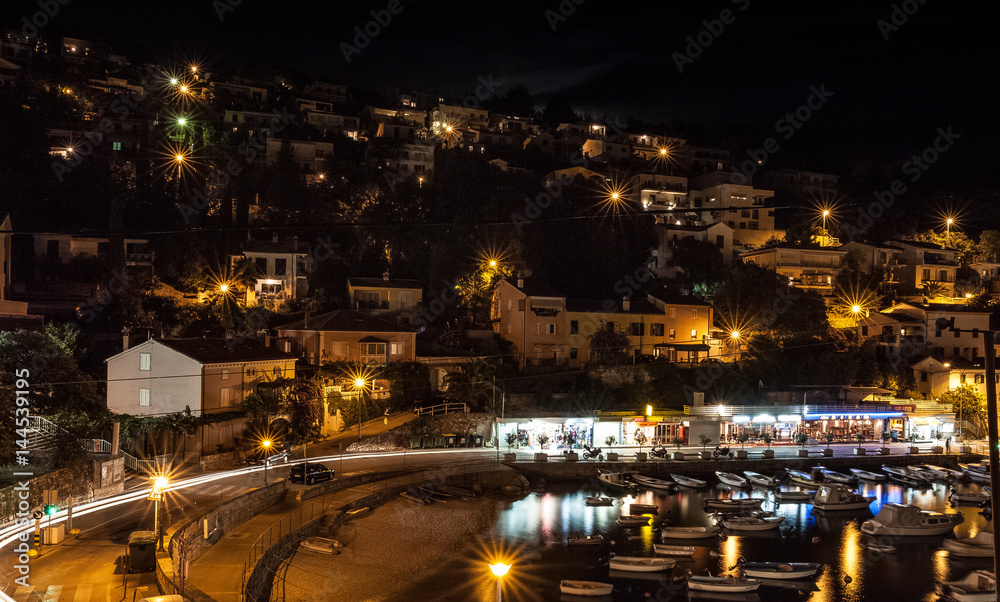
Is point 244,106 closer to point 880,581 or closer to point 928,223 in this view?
point 880,581

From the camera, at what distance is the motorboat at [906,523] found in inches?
958

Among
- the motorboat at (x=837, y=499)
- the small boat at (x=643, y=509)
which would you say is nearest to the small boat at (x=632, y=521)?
the small boat at (x=643, y=509)

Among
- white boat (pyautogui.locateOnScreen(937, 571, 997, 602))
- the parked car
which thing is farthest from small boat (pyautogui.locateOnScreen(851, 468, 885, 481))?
the parked car

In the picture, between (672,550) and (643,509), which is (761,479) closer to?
(643,509)

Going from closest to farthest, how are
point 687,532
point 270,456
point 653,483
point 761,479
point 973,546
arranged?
point 973,546, point 687,532, point 270,456, point 653,483, point 761,479

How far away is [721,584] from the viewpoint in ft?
A: 62.1

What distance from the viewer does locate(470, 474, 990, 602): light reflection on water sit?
64.4 ft

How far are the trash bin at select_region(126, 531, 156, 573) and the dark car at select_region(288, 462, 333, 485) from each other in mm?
10619

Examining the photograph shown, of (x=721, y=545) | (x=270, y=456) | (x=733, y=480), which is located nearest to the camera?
(x=721, y=545)

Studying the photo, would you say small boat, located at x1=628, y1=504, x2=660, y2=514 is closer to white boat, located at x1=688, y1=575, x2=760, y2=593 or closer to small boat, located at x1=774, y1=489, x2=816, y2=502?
small boat, located at x1=774, y1=489, x2=816, y2=502

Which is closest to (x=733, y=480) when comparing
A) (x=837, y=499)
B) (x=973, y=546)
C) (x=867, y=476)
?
(x=837, y=499)

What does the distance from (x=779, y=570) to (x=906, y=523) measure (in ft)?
25.8

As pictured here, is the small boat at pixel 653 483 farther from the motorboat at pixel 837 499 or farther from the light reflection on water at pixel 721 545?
the motorboat at pixel 837 499

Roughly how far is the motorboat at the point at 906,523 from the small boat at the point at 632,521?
809cm
